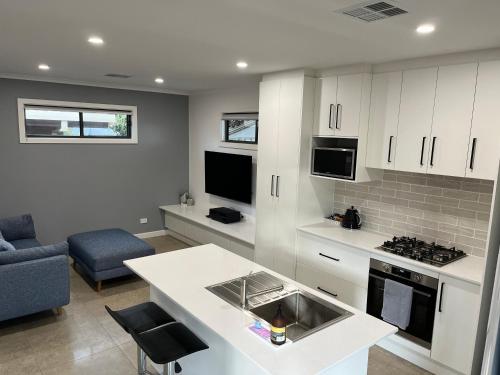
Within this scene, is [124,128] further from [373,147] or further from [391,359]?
[391,359]

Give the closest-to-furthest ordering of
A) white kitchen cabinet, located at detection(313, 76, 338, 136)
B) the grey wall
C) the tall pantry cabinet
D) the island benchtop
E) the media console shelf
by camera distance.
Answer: the island benchtop
white kitchen cabinet, located at detection(313, 76, 338, 136)
the tall pantry cabinet
the media console shelf
the grey wall

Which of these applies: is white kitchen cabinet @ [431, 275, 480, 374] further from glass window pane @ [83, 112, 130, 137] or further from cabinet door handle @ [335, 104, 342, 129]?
glass window pane @ [83, 112, 130, 137]

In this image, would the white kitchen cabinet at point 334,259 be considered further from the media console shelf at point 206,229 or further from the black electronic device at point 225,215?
the black electronic device at point 225,215

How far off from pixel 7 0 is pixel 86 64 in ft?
6.59

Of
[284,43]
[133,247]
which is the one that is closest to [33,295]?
[133,247]

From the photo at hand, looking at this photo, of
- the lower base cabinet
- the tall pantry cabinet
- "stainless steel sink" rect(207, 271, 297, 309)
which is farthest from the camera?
the tall pantry cabinet

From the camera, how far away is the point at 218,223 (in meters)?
5.43

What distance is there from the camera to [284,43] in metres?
2.74

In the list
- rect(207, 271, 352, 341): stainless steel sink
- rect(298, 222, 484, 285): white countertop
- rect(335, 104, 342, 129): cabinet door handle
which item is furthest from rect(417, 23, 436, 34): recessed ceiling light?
rect(207, 271, 352, 341): stainless steel sink

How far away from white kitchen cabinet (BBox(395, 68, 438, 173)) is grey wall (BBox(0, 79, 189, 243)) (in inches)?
163

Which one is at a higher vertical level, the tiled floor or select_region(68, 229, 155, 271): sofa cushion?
select_region(68, 229, 155, 271): sofa cushion

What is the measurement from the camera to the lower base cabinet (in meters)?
3.41

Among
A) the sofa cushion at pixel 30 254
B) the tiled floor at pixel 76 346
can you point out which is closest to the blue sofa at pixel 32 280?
the sofa cushion at pixel 30 254

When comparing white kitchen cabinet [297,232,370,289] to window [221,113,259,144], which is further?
window [221,113,259,144]
